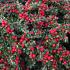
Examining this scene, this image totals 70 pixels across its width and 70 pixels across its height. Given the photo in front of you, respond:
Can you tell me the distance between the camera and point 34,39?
443 centimetres

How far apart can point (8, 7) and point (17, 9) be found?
23 cm

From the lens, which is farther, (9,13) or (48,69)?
(9,13)

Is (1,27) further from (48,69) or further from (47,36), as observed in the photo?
(48,69)

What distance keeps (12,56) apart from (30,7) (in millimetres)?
→ 1091

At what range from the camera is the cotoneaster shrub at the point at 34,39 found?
4.27 metres

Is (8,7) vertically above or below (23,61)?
above

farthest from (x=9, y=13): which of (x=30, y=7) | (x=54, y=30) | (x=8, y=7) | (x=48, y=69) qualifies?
(x=48, y=69)

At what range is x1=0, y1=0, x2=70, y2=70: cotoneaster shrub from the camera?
4270 mm

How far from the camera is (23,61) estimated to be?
15.0 feet

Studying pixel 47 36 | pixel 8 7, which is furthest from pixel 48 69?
pixel 8 7

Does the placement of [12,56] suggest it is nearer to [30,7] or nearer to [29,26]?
[29,26]

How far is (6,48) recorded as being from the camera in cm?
449

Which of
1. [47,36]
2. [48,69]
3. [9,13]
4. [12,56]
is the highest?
[9,13]

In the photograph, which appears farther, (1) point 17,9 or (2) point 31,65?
(1) point 17,9
